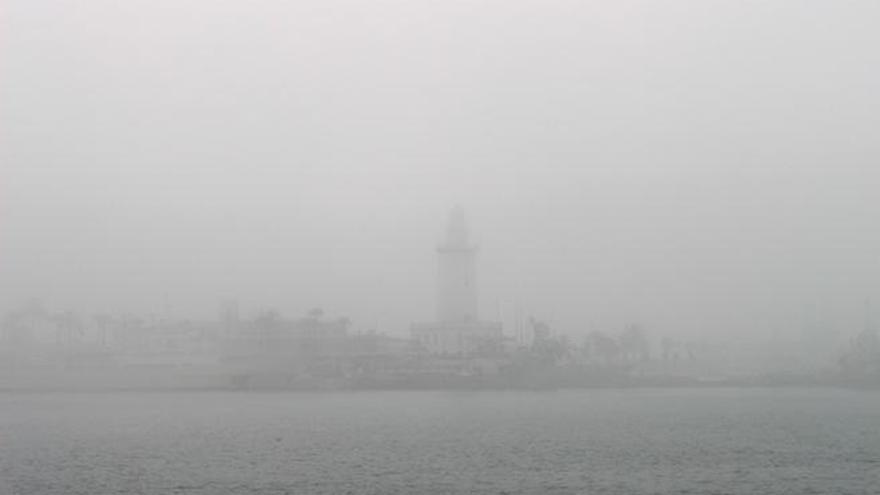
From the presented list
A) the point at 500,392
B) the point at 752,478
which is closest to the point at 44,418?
the point at 752,478

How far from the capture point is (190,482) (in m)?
25.0

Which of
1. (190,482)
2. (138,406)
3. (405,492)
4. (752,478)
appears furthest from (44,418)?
(752,478)

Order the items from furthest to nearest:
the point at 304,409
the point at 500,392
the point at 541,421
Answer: the point at 500,392
the point at 304,409
the point at 541,421

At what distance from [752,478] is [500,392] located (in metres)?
59.2

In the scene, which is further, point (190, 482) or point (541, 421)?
point (541, 421)

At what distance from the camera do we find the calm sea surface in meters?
24.8

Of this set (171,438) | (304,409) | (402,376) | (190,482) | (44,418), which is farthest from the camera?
(402,376)

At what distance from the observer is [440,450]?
107ft

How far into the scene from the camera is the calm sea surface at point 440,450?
24797 millimetres

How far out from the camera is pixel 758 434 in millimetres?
39812

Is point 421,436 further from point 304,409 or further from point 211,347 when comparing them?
point 211,347

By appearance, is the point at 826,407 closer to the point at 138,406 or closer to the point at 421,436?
the point at 421,436

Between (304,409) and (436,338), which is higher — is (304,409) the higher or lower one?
the lower one

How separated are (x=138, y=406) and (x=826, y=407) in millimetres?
40697
